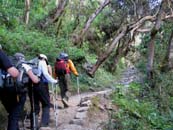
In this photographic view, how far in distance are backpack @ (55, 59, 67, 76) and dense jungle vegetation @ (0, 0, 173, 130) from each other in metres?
1.76

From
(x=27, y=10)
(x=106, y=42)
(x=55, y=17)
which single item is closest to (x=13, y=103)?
(x=27, y=10)

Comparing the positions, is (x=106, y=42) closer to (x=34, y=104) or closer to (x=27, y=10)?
(x=27, y=10)

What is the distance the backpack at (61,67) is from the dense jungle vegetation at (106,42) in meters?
1.76

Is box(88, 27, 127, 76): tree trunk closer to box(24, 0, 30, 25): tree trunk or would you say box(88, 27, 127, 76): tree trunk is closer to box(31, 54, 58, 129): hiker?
box(24, 0, 30, 25): tree trunk

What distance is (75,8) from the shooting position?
79.5 feet

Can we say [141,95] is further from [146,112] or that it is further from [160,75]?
[146,112]

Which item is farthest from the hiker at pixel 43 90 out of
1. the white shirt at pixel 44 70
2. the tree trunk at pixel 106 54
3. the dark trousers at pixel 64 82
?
the tree trunk at pixel 106 54

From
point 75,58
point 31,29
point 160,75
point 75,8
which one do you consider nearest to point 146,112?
point 160,75

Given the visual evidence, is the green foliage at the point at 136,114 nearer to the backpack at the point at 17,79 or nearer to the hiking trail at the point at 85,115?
the hiking trail at the point at 85,115

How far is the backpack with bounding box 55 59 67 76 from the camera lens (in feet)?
34.2

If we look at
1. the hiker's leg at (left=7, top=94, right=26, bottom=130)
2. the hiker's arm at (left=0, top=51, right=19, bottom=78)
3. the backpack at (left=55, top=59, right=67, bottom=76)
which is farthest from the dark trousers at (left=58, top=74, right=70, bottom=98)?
the hiker's arm at (left=0, top=51, right=19, bottom=78)

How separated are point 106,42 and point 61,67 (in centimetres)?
1837

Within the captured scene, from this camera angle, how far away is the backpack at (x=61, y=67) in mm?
10438

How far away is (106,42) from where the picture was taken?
94.0 feet
